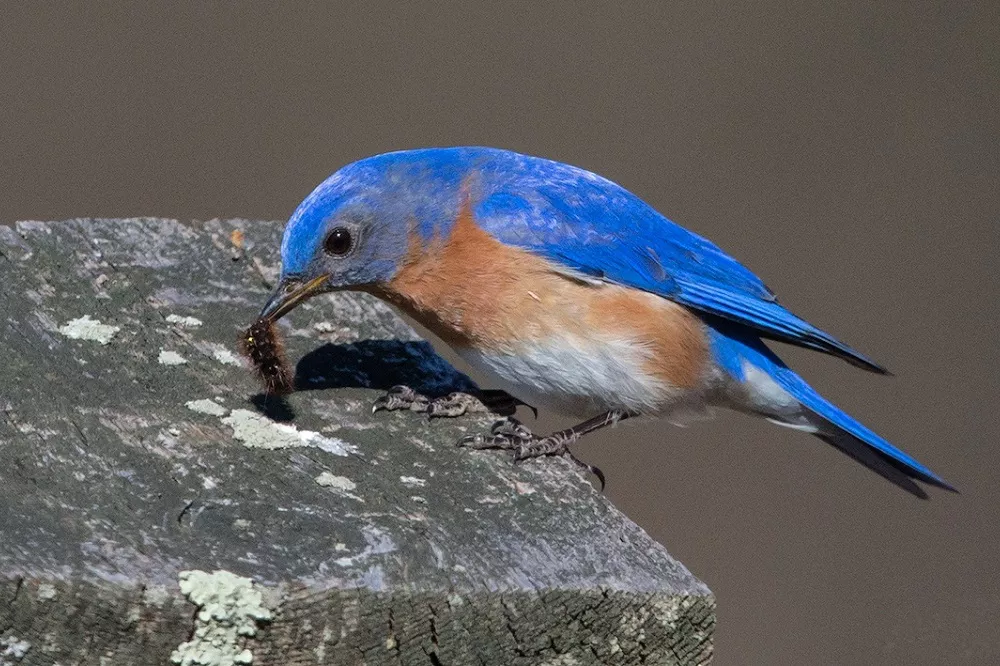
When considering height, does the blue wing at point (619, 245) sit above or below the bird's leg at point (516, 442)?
above

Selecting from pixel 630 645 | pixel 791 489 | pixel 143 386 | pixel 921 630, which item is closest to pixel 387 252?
pixel 143 386

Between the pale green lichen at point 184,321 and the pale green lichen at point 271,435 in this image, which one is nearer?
the pale green lichen at point 271,435

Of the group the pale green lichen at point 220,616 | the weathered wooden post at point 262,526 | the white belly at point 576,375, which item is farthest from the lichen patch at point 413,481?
the white belly at point 576,375

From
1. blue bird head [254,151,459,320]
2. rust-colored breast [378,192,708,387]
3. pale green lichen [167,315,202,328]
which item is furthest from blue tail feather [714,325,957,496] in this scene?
pale green lichen [167,315,202,328]

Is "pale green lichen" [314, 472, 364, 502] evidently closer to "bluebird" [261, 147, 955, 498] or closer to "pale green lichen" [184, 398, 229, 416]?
"pale green lichen" [184, 398, 229, 416]

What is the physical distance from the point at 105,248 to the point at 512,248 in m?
1.16

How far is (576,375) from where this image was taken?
162 inches

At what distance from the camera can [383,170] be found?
4.25 metres

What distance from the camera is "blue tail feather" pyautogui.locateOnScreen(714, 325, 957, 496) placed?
452 centimetres

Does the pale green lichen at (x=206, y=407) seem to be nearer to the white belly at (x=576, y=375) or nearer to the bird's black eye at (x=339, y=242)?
the bird's black eye at (x=339, y=242)

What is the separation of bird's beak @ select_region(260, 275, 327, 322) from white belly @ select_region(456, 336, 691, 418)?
22.0 inches

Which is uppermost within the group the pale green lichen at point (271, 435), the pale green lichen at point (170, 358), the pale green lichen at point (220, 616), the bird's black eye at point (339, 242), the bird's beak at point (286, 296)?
the bird's black eye at point (339, 242)

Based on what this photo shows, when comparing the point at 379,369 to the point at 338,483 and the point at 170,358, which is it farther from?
the point at 338,483

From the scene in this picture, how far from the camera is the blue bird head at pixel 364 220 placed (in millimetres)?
3959
